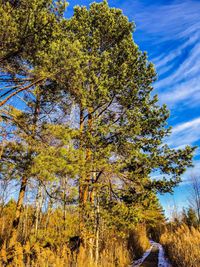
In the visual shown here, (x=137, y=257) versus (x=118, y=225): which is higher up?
(x=118, y=225)

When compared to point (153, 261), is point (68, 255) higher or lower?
higher

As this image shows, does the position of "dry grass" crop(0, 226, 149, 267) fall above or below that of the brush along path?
above

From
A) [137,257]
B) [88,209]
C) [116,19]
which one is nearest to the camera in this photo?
[88,209]

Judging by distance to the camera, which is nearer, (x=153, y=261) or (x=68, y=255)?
(x=68, y=255)

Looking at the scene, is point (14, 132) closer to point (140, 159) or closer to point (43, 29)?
point (43, 29)

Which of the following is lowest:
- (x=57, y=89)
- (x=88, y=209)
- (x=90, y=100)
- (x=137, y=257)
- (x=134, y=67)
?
(x=137, y=257)

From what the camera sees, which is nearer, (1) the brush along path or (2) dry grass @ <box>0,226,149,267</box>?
(2) dry grass @ <box>0,226,149,267</box>

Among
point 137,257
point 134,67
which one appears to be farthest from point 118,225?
point 134,67

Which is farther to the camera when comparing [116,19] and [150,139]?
[116,19]

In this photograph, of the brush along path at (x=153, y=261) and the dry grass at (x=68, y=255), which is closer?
the dry grass at (x=68, y=255)

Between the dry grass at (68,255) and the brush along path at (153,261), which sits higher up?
the dry grass at (68,255)

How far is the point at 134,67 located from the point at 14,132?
5.32 metres

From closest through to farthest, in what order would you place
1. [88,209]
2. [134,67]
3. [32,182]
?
[88,209], [32,182], [134,67]

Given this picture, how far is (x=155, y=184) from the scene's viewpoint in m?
7.80
